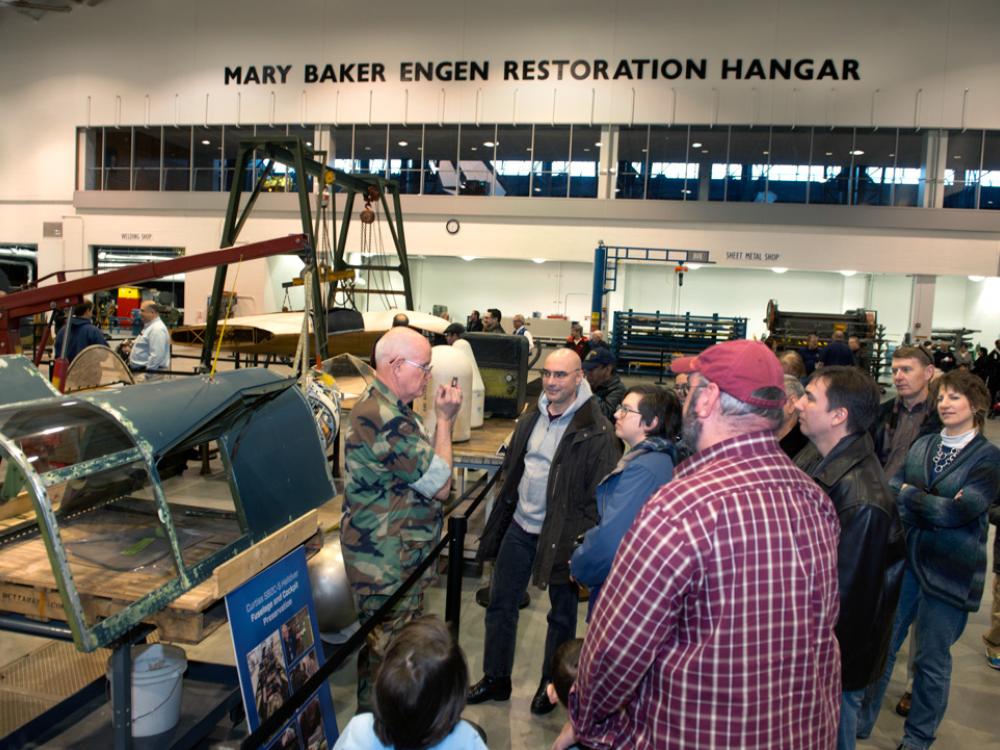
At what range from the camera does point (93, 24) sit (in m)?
23.9

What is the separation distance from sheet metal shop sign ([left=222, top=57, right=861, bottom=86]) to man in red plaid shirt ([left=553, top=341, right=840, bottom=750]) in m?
21.1

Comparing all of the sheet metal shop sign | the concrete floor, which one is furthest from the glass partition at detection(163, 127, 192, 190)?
the concrete floor

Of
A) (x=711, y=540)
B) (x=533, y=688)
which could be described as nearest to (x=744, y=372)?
(x=711, y=540)

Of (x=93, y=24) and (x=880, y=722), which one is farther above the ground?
(x=93, y=24)

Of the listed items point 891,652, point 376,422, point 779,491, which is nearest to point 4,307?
point 376,422

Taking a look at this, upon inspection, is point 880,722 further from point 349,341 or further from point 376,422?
point 349,341

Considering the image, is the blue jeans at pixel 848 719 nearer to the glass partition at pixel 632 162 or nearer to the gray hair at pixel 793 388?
the gray hair at pixel 793 388

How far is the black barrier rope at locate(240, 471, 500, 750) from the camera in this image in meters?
2.19

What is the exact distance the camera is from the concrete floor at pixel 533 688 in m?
3.83

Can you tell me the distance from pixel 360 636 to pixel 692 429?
1.59 metres

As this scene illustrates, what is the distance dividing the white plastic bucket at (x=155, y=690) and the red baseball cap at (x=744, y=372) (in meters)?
2.43

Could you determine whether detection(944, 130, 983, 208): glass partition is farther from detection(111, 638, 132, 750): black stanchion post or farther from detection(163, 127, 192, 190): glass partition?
detection(111, 638, 132, 750): black stanchion post

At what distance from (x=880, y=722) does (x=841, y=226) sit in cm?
1879

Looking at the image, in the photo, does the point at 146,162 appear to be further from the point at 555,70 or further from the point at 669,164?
the point at 669,164
